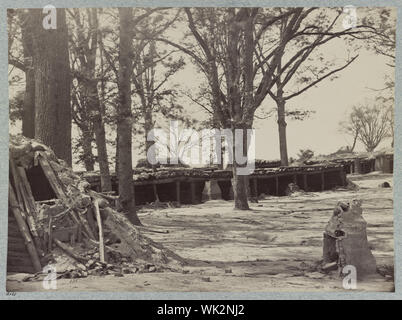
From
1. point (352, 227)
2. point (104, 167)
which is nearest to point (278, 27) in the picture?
point (104, 167)

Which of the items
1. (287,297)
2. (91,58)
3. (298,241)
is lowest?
(287,297)

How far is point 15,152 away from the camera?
7.23 meters

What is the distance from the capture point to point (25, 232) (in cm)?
685

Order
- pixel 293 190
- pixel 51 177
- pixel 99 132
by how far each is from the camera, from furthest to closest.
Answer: pixel 293 190 < pixel 99 132 < pixel 51 177

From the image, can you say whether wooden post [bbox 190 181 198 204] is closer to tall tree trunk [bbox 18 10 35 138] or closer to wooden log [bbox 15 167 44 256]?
tall tree trunk [bbox 18 10 35 138]

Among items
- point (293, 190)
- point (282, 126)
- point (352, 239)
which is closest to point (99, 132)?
point (282, 126)

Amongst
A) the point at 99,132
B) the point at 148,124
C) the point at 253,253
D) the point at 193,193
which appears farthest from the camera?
the point at 193,193

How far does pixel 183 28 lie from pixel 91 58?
2233mm

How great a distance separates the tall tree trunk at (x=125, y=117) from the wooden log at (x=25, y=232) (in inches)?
112

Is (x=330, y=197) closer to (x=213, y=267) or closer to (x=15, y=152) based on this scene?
(x=213, y=267)

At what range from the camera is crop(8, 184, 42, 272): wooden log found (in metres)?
6.79

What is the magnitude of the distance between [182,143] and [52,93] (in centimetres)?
244

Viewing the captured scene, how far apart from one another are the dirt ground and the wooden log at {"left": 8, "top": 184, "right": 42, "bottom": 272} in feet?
0.91

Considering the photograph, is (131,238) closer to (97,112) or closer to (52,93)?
(52,93)
